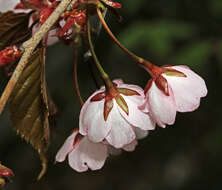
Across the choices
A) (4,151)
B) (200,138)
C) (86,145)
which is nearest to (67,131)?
(4,151)

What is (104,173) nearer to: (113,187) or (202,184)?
(113,187)

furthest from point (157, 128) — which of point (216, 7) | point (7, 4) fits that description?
point (7, 4)

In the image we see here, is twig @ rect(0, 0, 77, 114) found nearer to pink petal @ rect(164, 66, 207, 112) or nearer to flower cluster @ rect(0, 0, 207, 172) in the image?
flower cluster @ rect(0, 0, 207, 172)

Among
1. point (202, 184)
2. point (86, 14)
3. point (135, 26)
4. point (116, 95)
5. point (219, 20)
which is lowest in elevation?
point (202, 184)

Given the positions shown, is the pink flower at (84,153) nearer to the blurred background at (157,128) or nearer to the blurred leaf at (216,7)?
the blurred background at (157,128)

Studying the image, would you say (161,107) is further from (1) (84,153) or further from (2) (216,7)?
(2) (216,7)

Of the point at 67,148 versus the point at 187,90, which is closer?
the point at 187,90
